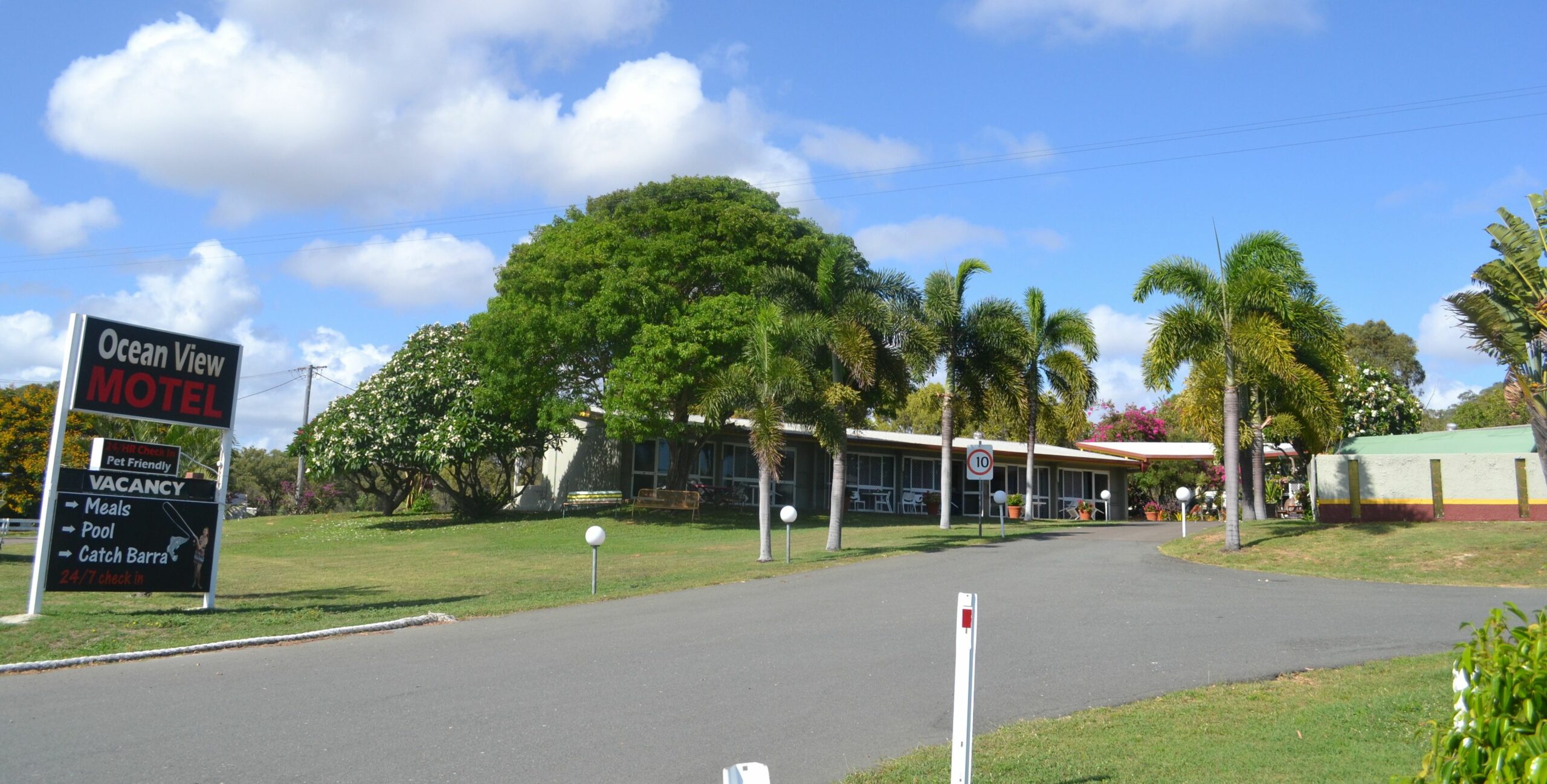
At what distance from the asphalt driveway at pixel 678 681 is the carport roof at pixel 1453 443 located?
11.5 meters

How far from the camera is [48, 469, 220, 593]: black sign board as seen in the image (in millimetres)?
12789

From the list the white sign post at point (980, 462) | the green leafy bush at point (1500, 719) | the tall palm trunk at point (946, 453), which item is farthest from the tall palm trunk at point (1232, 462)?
the green leafy bush at point (1500, 719)

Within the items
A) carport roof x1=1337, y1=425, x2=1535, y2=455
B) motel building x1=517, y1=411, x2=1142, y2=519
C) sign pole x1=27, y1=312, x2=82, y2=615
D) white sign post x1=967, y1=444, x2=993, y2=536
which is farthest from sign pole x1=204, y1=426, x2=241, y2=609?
carport roof x1=1337, y1=425, x2=1535, y2=455

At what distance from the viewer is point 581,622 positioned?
1273 cm

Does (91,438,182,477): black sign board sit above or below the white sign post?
below

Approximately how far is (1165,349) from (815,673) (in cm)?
1352

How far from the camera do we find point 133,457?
13.6 m

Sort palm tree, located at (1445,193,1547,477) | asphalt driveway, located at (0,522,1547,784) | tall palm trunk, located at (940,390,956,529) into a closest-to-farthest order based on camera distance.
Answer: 1. asphalt driveway, located at (0,522,1547,784)
2. palm tree, located at (1445,193,1547,477)
3. tall palm trunk, located at (940,390,956,529)

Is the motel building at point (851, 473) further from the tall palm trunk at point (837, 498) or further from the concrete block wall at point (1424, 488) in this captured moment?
the concrete block wall at point (1424, 488)

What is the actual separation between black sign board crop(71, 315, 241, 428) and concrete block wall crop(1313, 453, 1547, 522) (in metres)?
21.2

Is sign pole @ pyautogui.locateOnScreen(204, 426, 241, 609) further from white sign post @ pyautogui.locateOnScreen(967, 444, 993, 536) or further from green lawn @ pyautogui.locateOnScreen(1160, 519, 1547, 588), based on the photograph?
green lawn @ pyautogui.locateOnScreen(1160, 519, 1547, 588)

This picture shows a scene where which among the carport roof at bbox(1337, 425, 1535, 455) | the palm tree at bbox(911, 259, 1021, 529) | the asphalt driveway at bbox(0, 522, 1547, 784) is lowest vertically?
the asphalt driveway at bbox(0, 522, 1547, 784)

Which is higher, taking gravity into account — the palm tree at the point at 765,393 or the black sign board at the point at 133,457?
the palm tree at the point at 765,393

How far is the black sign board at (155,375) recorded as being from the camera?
1309 cm
